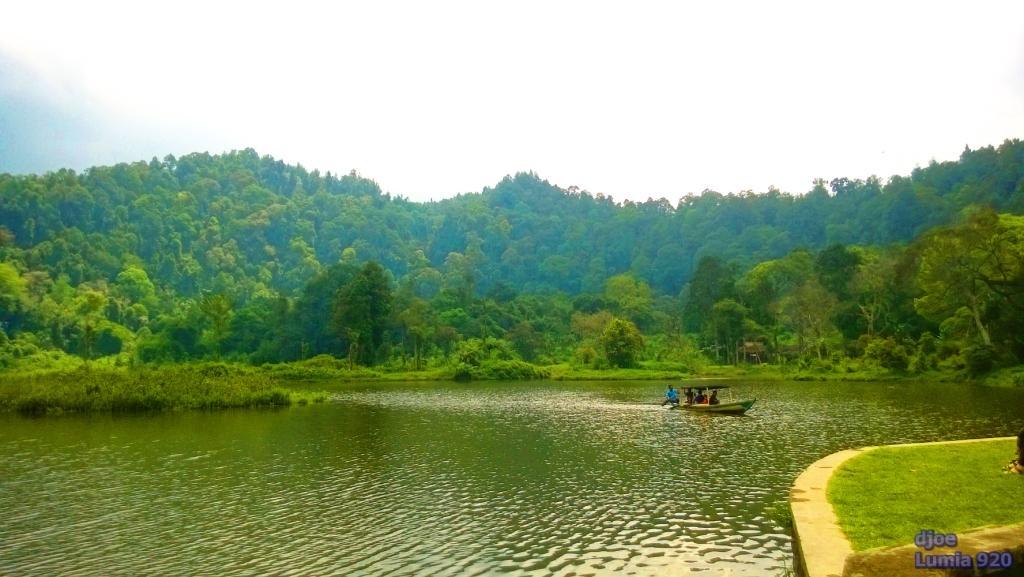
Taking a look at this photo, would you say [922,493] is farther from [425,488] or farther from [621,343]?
[621,343]

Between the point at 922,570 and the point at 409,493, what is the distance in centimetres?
1447

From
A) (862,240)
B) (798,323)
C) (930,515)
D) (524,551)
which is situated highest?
(862,240)

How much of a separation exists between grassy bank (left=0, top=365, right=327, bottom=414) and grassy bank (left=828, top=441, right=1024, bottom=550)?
39.4 meters

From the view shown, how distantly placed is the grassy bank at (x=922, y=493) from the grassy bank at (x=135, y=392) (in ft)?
129

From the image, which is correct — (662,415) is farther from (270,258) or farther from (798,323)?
(270,258)

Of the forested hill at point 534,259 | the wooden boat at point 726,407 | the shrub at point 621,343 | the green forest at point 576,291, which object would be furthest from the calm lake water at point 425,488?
the forested hill at point 534,259

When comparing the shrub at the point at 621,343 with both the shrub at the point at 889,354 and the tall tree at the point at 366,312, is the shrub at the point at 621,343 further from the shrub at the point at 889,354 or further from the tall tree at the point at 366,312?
the tall tree at the point at 366,312

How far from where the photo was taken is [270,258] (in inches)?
7790

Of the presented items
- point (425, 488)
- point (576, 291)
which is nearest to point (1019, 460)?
point (425, 488)

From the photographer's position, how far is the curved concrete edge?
33.1 ft

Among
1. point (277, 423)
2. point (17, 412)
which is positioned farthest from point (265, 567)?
point (17, 412)

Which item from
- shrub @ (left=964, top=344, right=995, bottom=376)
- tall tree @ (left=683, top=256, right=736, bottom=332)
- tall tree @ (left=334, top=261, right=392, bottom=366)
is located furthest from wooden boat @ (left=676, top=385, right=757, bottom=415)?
tall tree @ (left=683, top=256, right=736, bottom=332)

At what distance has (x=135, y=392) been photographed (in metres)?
42.8

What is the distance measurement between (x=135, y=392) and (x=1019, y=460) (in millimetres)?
44897
